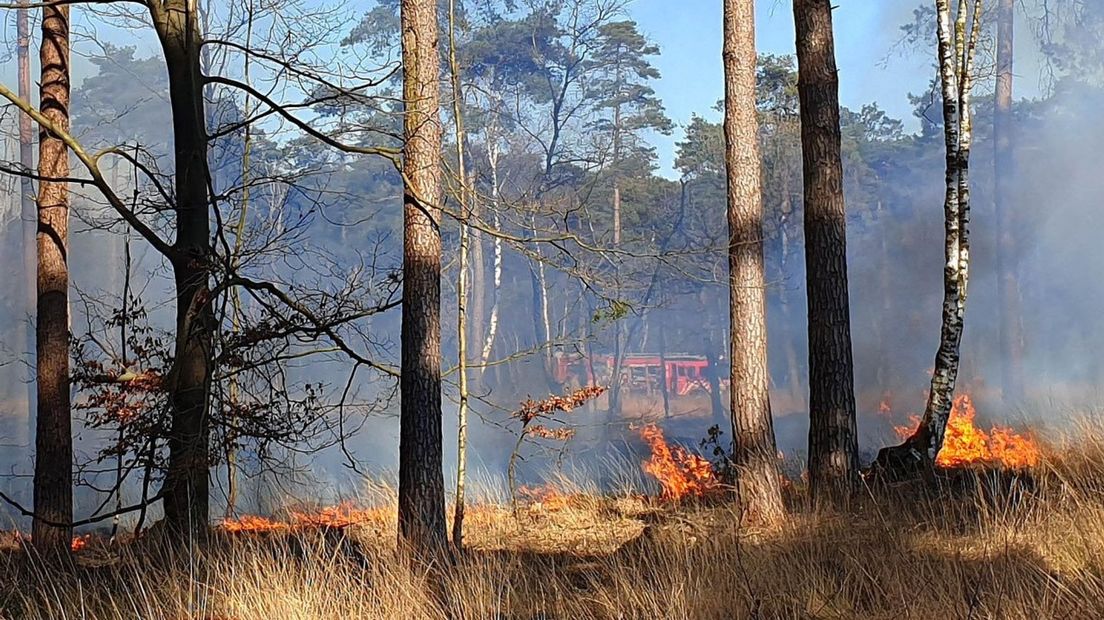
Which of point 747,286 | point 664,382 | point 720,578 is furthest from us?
point 664,382

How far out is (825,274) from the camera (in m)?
8.16

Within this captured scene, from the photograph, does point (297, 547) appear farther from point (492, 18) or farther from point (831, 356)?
point (492, 18)

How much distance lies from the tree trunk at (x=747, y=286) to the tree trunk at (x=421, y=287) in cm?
257

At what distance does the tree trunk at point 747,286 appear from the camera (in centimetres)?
817

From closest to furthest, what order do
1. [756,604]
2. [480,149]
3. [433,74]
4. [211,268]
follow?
[756,604] → [211,268] → [433,74] → [480,149]

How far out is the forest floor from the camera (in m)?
4.30

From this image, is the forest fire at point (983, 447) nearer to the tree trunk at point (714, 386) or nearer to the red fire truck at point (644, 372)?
the tree trunk at point (714, 386)

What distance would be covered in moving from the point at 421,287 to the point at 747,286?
9.35ft

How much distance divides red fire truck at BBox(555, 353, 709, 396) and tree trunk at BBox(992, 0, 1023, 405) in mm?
13469

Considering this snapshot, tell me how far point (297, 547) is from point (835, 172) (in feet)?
18.2

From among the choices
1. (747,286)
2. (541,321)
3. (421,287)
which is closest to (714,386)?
(541,321)

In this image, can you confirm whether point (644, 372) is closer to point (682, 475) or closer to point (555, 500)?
point (682, 475)

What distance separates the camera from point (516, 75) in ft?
104

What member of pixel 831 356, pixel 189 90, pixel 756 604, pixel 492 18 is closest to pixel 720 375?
pixel 492 18
